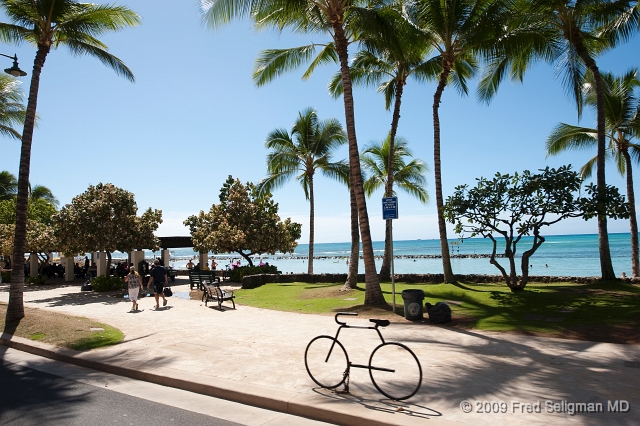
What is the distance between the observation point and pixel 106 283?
21.5 metres

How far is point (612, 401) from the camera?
4.76 metres

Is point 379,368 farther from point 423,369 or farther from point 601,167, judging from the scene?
point 601,167

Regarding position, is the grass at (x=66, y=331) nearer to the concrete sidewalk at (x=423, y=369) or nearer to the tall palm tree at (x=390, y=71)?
the concrete sidewalk at (x=423, y=369)

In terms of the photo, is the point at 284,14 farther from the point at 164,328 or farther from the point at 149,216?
the point at 149,216

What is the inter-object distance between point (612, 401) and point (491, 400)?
124 cm

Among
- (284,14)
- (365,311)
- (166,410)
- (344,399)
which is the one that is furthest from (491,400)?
(284,14)

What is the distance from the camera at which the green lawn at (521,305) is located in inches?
370

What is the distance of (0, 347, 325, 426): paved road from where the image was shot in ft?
16.0

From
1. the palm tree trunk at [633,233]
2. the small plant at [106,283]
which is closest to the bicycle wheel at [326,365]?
the palm tree trunk at [633,233]

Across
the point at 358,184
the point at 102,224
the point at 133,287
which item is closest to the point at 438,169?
the point at 358,184

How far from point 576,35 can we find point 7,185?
5231 cm

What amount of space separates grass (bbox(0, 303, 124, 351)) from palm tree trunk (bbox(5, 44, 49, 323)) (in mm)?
450

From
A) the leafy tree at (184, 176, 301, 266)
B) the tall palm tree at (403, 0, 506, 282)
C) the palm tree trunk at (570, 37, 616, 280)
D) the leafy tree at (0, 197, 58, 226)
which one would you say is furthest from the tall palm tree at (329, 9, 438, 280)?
the leafy tree at (0, 197, 58, 226)

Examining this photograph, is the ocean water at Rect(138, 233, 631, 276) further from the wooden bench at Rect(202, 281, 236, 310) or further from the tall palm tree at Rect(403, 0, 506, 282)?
the wooden bench at Rect(202, 281, 236, 310)
